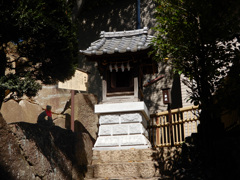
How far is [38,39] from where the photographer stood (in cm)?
775

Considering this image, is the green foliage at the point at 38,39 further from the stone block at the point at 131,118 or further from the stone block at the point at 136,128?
the stone block at the point at 136,128

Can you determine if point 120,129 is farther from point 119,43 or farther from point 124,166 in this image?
point 119,43

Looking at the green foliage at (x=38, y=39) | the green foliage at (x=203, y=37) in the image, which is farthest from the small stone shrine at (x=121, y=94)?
the green foliage at (x=203, y=37)

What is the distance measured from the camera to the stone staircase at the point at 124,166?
7.63 metres

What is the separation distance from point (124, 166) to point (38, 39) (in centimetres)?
433

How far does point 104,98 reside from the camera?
33.2 feet

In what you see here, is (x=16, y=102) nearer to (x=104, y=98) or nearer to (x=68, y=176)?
(x=104, y=98)

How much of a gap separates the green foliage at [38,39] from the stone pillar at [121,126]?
207cm

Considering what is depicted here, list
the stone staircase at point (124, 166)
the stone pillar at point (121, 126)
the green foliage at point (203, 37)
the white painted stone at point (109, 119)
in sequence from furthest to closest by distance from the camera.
Answer: the white painted stone at point (109, 119) → the stone pillar at point (121, 126) → the stone staircase at point (124, 166) → the green foliage at point (203, 37)

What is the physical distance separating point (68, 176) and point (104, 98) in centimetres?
328

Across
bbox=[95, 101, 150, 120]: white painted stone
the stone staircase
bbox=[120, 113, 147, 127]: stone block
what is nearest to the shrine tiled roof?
bbox=[95, 101, 150, 120]: white painted stone

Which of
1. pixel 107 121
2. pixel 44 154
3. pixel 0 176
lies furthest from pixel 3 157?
pixel 107 121

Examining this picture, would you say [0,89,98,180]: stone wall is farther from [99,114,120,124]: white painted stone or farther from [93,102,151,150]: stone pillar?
[99,114,120,124]: white painted stone

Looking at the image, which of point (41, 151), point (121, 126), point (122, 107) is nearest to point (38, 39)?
point (41, 151)
